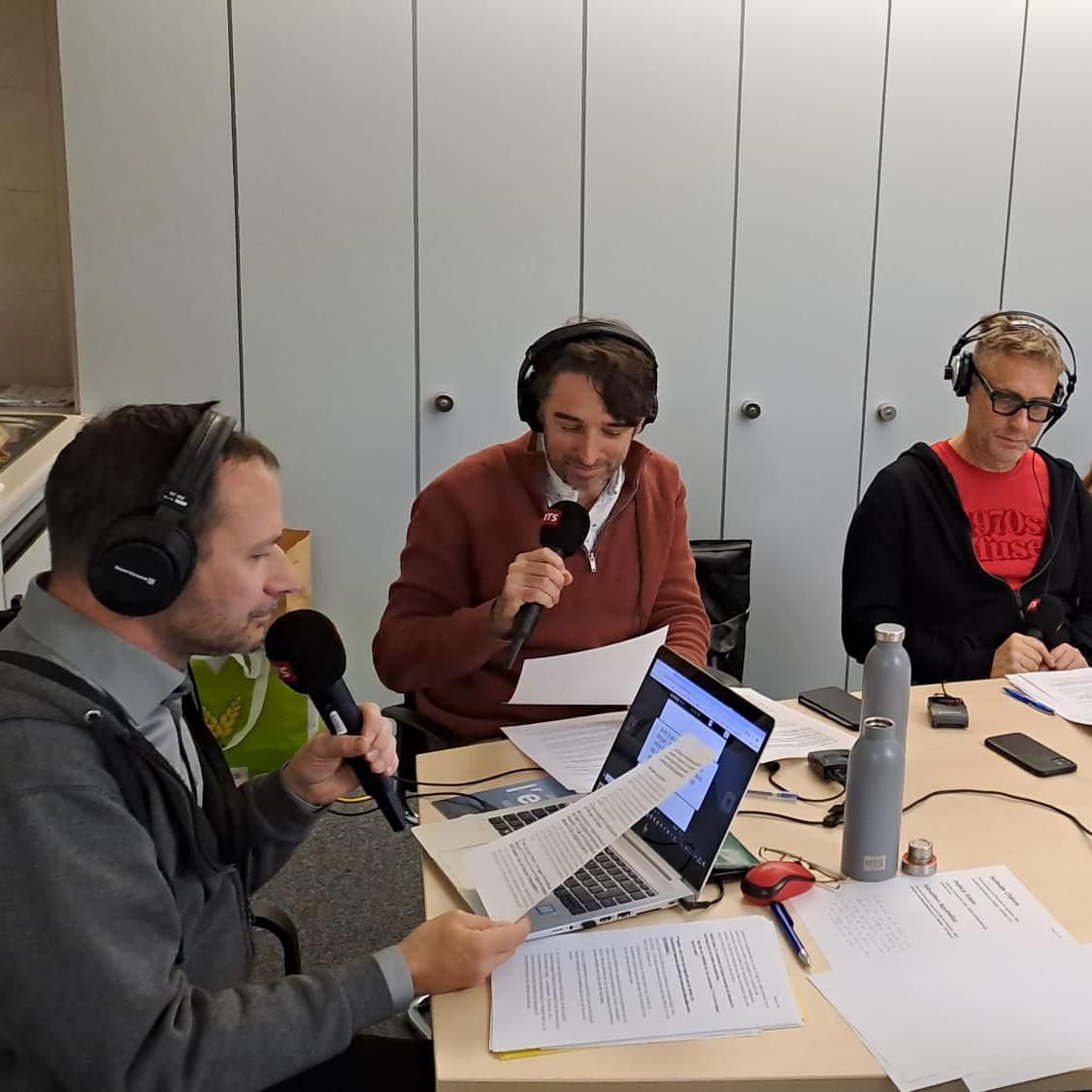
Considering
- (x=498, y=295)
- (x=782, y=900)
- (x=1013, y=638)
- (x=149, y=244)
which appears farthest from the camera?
(x=498, y=295)

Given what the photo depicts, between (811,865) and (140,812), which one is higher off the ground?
(140,812)

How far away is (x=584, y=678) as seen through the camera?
1.77 meters

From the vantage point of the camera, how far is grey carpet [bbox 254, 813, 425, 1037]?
93.3 inches

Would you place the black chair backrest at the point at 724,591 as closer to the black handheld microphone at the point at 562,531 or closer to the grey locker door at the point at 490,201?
the grey locker door at the point at 490,201

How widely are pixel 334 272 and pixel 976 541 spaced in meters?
1.72

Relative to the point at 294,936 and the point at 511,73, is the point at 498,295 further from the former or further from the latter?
the point at 294,936

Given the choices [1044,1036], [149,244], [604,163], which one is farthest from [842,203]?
[1044,1036]

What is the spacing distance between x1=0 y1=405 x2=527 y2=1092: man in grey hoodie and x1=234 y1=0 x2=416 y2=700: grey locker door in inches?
72.6

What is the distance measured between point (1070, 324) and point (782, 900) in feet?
9.00

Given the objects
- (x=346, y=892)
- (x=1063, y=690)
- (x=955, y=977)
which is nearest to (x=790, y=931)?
(x=955, y=977)

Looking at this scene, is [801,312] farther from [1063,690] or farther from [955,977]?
[955,977]

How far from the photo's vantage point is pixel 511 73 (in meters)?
2.86

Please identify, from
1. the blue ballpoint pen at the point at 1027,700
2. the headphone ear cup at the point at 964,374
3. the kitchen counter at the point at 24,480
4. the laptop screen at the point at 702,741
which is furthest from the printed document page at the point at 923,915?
the kitchen counter at the point at 24,480

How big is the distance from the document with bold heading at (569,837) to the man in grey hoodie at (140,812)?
0.07 meters
